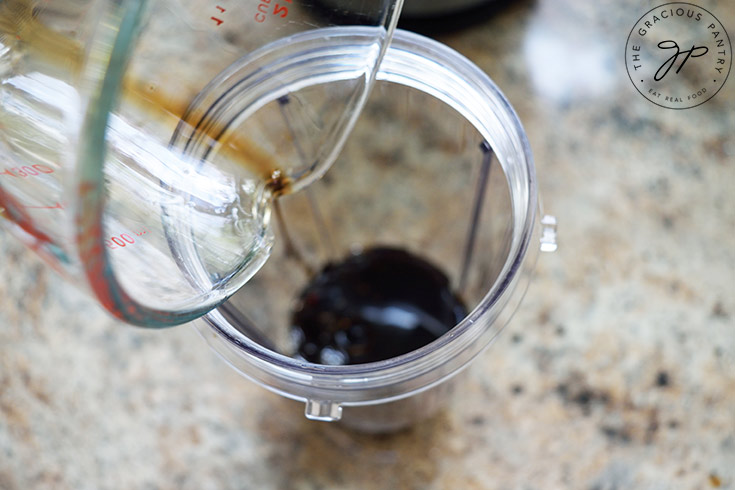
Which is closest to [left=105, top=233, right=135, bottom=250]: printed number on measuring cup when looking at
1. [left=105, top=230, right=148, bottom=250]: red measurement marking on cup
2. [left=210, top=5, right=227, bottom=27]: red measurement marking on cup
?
[left=105, top=230, right=148, bottom=250]: red measurement marking on cup

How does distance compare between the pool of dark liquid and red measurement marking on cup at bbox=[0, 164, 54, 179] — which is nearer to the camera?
red measurement marking on cup at bbox=[0, 164, 54, 179]

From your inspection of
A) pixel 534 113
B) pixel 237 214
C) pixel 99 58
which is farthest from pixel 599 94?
pixel 99 58

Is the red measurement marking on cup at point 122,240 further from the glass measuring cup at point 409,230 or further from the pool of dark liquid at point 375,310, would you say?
the pool of dark liquid at point 375,310

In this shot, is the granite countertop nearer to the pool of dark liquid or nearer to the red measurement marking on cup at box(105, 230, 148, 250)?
the pool of dark liquid

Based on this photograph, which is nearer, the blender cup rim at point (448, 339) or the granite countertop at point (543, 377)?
the blender cup rim at point (448, 339)

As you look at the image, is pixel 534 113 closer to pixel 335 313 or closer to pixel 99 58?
pixel 335 313

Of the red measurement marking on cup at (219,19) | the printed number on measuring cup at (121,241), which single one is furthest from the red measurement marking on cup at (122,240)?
the red measurement marking on cup at (219,19)
